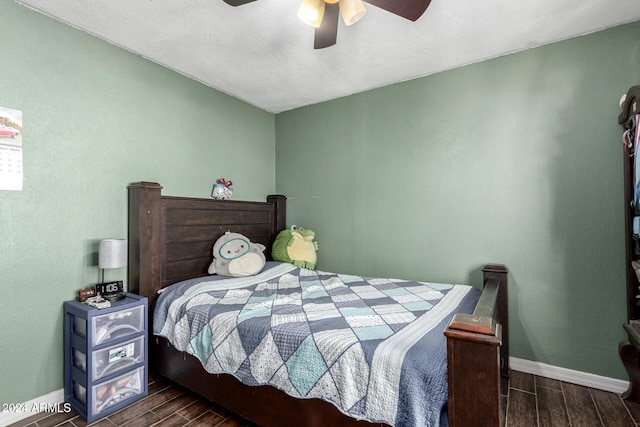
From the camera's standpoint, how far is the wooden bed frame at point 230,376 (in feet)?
3.28

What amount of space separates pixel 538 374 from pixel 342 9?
2754 mm

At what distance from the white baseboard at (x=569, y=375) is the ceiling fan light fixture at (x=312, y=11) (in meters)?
2.68

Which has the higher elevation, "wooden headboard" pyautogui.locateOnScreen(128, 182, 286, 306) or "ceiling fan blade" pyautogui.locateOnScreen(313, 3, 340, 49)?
"ceiling fan blade" pyautogui.locateOnScreen(313, 3, 340, 49)

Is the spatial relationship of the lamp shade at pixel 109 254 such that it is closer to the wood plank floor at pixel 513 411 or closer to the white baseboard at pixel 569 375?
the wood plank floor at pixel 513 411

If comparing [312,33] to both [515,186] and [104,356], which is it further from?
[104,356]

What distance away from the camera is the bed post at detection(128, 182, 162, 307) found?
2.21m

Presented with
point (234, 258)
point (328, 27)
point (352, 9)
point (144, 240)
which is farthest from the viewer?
point (234, 258)

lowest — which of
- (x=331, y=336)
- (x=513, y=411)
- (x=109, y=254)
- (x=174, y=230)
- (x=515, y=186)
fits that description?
(x=513, y=411)

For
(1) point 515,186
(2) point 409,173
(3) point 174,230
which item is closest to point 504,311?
(1) point 515,186

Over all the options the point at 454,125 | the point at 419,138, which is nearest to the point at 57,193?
the point at 419,138

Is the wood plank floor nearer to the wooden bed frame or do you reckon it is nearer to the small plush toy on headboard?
the wooden bed frame

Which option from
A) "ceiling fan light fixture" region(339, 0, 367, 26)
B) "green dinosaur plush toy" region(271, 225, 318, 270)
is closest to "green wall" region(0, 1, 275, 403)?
"green dinosaur plush toy" region(271, 225, 318, 270)

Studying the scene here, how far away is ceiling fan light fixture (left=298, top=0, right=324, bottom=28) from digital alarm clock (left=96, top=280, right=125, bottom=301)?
6.58 feet

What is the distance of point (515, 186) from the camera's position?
236cm
